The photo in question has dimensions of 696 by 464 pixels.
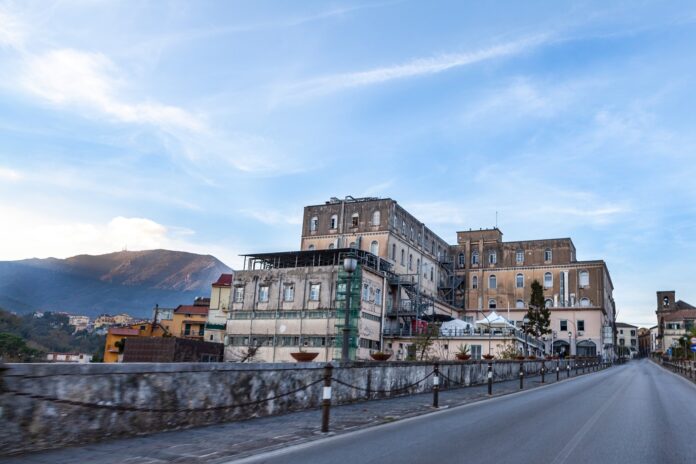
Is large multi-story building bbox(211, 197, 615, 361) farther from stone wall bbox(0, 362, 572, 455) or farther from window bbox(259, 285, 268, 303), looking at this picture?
stone wall bbox(0, 362, 572, 455)

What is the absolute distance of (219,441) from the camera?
8.08 m

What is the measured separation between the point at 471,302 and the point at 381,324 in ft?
97.1

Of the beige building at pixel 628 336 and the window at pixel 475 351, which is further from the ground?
the beige building at pixel 628 336

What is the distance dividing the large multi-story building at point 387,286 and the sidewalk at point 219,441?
38.0 meters

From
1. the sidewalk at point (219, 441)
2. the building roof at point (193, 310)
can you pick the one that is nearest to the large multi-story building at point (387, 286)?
the building roof at point (193, 310)

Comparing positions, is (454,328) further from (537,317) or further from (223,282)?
(223,282)

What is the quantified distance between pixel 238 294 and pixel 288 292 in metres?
6.69

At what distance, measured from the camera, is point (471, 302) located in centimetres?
8656

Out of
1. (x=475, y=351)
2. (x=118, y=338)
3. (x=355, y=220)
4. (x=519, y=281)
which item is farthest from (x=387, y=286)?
(x=118, y=338)

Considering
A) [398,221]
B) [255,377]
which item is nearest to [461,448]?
[255,377]

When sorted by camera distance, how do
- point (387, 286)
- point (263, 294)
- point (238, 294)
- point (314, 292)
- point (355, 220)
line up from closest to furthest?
point (314, 292), point (263, 294), point (238, 294), point (387, 286), point (355, 220)

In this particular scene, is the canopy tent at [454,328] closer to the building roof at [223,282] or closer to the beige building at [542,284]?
the beige building at [542,284]

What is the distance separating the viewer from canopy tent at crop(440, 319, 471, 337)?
5809 cm

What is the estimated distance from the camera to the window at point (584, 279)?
80500 millimetres
